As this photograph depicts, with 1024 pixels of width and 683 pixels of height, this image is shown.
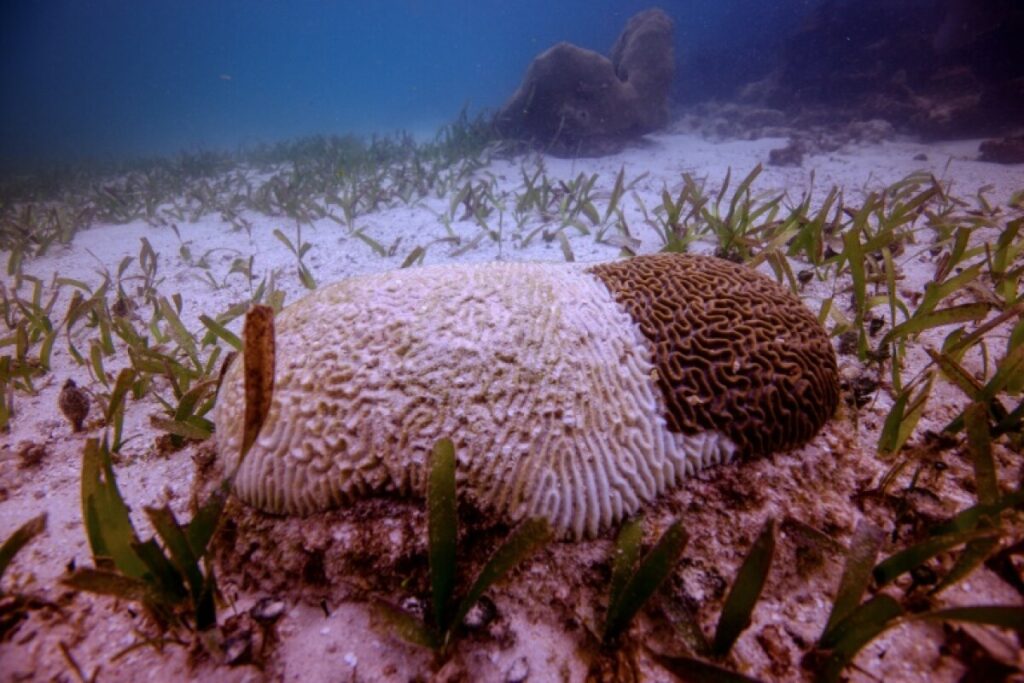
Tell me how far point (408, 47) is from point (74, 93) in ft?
230

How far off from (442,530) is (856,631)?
1.47 m

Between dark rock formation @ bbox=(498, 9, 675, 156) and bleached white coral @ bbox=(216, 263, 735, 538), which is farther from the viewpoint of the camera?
dark rock formation @ bbox=(498, 9, 675, 156)

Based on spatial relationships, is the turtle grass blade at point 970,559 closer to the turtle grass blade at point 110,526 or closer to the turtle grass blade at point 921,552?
the turtle grass blade at point 921,552

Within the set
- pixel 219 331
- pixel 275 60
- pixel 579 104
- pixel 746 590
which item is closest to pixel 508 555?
pixel 746 590

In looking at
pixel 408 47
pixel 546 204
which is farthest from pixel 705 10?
pixel 408 47

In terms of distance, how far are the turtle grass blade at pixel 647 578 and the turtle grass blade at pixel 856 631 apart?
54 centimetres

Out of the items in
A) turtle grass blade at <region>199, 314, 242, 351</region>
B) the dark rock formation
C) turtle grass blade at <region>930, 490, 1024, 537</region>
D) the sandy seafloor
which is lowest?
the sandy seafloor

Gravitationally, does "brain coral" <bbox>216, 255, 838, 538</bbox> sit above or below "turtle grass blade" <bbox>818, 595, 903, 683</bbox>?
above

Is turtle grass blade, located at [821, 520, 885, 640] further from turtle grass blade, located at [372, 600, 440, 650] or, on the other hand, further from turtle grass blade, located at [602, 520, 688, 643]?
turtle grass blade, located at [372, 600, 440, 650]

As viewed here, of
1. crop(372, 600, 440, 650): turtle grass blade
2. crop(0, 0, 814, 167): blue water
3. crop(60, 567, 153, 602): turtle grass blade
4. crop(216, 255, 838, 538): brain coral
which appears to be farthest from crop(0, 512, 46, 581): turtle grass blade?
crop(0, 0, 814, 167): blue water

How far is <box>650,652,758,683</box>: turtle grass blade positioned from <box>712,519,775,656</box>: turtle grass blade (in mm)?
176

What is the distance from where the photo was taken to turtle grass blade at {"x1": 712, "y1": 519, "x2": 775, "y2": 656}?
148 cm

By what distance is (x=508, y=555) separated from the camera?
1644 mm

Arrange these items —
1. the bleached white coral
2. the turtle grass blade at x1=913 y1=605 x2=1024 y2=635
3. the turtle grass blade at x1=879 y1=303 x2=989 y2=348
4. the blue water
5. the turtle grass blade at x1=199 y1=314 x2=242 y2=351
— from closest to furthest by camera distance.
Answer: the turtle grass blade at x1=913 y1=605 x2=1024 y2=635 < the bleached white coral < the turtle grass blade at x1=879 y1=303 x2=989 y2=348 < the turtle grass blade at x1=199 y1=314 x2=242 y2=351 < the blue water
